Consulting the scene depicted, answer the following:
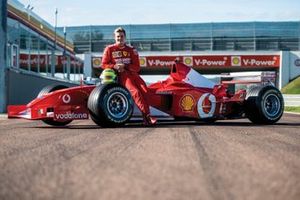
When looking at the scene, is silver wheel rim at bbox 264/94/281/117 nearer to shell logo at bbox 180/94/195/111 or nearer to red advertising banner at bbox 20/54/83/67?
shell logo at bbox 180/94/195/111

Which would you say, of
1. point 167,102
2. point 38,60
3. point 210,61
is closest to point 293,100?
point 38,60

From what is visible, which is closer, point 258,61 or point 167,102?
point 167,102

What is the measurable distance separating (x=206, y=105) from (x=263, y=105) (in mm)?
1141

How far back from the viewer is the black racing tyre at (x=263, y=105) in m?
10.9

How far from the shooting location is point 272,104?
1125 cm

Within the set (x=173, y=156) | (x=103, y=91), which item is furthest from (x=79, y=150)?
(x=103, y=91)

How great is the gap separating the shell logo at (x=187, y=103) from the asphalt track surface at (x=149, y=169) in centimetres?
392

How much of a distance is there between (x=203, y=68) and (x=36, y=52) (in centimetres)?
3255

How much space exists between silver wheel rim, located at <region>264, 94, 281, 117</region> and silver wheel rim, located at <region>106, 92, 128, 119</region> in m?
3.07

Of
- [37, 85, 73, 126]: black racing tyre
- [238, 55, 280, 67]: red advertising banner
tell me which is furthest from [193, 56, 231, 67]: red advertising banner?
[37, 85, 73, 126]: black racing tyre

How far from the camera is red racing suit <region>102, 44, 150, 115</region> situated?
397 inches

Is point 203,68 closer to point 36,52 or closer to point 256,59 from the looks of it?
point 256,59

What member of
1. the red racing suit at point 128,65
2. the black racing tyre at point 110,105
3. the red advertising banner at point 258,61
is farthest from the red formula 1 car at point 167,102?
the red advertising banner at point 258,61

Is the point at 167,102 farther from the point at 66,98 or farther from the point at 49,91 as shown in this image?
the point at 49,91
